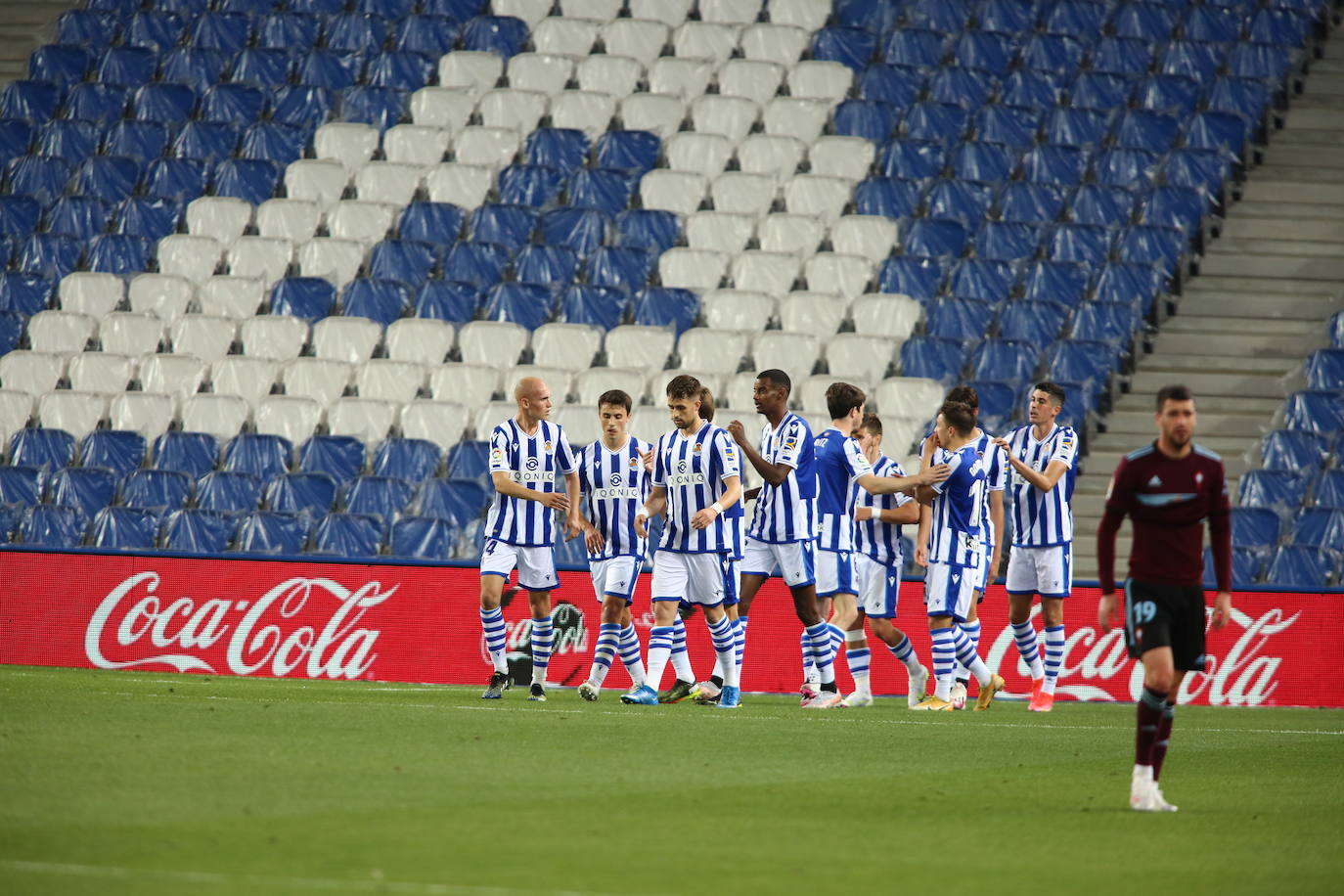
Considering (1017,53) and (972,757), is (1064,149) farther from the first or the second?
(972,757)

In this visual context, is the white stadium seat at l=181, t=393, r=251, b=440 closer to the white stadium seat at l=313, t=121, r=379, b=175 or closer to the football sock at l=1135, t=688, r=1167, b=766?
the white stadium seat at l=313, t=121, r=379, b=175

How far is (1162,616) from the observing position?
23.4 feet

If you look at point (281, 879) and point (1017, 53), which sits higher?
point (1017, 53)

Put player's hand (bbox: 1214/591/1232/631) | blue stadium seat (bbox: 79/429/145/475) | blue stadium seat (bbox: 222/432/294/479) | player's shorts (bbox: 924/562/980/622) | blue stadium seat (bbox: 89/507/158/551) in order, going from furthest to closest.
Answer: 1. blue stadium seat (bbox: 79/429/145/475)
2. blue stadium seat (bbox: 222/432/294/479)
3. blue stadium seat (bbox: 89/507/158/551)
4. player's shorts (bbox: 924/562/980/622)
5. player's hand (bbox: 1214/591/1232/631)

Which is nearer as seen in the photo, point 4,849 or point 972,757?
point 4,849

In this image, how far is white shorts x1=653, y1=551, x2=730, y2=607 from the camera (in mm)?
11414

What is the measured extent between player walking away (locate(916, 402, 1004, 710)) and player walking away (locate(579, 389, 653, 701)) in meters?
2.11

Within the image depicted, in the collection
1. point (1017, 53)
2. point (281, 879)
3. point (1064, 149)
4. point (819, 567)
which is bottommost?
point (281, 879)

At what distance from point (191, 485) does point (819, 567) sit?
807cm

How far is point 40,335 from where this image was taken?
19.7 m

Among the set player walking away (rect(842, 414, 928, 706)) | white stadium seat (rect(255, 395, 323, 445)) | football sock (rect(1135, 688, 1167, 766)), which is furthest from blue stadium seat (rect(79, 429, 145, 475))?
football sock (rect(1135, 688, 1167, 766))

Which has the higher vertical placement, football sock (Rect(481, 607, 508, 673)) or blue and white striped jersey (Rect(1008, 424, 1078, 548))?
blue and white striped jersey (Rect(1008, 424, 1078, 548))

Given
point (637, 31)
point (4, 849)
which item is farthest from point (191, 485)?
point (4, 849)

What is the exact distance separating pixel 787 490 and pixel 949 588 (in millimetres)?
1427
